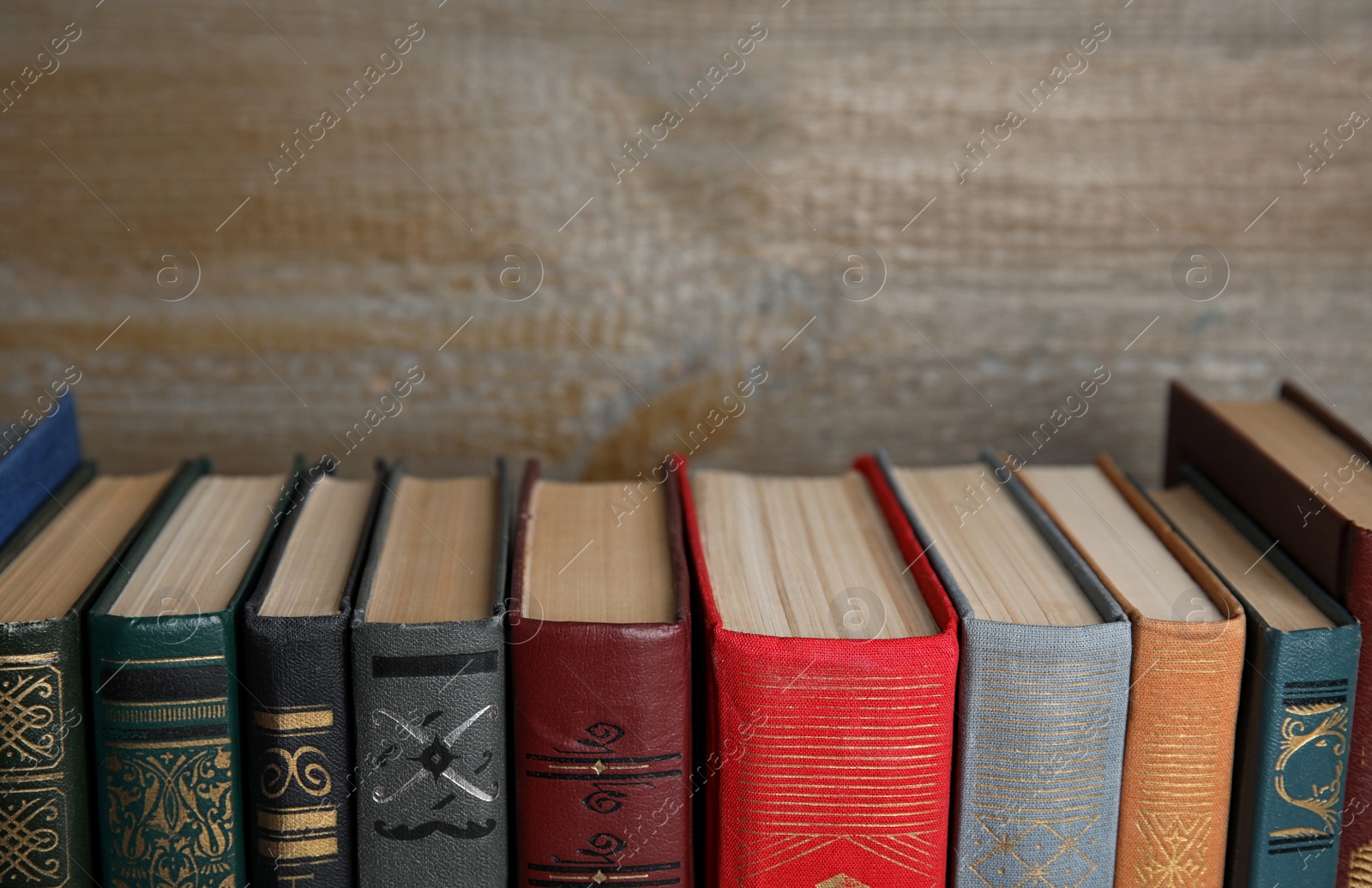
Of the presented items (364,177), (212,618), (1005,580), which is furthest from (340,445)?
(1005,580)

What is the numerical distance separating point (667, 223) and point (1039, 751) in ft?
1.75

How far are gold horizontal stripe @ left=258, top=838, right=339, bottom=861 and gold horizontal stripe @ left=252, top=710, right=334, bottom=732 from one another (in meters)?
0.08

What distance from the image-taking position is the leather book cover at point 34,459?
2.78 ft

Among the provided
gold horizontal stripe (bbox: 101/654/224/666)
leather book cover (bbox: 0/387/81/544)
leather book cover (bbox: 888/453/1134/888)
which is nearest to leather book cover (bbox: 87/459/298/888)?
gold horizontal stripe (bbox: 101/654/224/666)

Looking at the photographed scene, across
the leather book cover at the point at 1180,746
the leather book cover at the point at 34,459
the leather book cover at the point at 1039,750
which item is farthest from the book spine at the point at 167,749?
the leather book cover at the point at 1180,746

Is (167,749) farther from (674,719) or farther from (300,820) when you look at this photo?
(674,719)

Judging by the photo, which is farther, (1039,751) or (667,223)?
(667,223)

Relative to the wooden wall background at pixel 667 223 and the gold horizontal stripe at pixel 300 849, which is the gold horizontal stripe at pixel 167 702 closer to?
the gold horizontal stripe at pixel 300 849

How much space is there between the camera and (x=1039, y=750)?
76 centimetres

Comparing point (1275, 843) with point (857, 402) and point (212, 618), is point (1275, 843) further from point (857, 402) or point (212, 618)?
point (212, 618)

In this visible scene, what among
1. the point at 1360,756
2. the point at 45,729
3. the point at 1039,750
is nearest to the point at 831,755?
the point at 1039,750

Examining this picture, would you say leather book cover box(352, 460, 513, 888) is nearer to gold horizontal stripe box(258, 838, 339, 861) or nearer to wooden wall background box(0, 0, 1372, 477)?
gold horizontal stripe box(258, 838, 339, 861)

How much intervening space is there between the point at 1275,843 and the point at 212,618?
69cm

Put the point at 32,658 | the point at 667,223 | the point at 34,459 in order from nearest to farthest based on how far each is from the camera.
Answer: the point at 32,658, the point at 34,459, the point at 667,223
